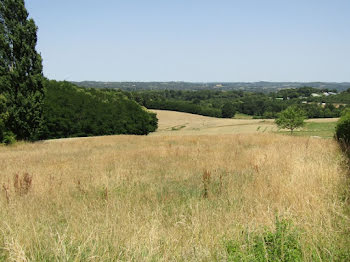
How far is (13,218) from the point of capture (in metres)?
4.11

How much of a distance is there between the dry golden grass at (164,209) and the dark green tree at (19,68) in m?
18.7

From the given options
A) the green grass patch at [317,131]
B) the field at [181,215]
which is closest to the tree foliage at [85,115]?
the green grass patch at [317,131]

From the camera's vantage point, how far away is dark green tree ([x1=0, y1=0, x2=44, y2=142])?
2316 centimetres

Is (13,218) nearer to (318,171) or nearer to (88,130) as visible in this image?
(318,171)

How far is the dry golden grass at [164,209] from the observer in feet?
10.6

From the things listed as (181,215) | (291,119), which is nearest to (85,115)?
(291,119)

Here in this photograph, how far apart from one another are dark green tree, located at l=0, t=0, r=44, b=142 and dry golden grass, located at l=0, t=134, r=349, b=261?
18.7 meters

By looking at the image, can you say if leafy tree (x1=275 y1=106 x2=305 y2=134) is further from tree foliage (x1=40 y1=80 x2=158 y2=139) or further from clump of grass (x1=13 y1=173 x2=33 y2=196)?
clump of grass (x1=13 y1=173 x2=33 y2=196)

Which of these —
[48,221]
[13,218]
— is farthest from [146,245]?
[13,218]

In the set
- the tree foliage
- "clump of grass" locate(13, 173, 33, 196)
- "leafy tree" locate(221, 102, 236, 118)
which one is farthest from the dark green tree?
"leafy tree" locate(221, 102, 236, 118)

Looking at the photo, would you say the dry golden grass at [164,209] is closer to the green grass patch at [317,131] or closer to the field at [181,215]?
the field at [181,215]

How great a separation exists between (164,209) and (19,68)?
23.5m

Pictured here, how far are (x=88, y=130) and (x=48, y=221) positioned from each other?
5508cm

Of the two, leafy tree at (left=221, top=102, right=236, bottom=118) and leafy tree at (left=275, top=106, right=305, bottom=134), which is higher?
leafy tree at (left=275, top=106, right=305, bottom=134)
